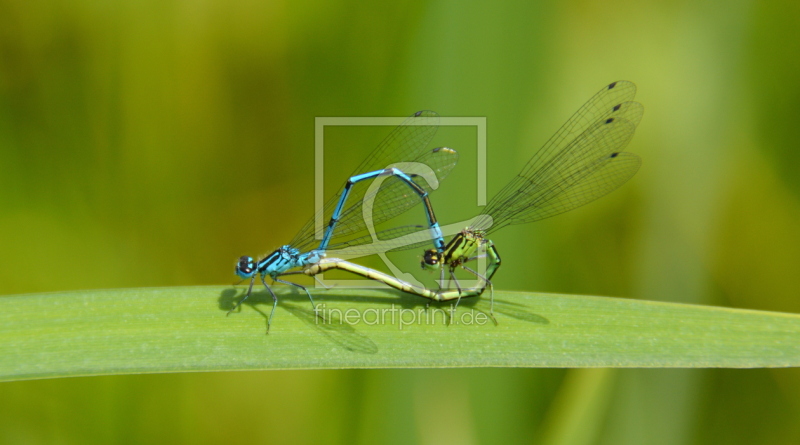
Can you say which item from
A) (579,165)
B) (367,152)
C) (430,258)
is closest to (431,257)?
(430,258)

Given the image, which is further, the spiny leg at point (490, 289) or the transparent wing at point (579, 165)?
the transparent wing at point (579, 165)

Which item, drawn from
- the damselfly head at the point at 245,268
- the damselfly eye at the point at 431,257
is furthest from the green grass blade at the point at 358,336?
the damselfly eye at the point at 431,257

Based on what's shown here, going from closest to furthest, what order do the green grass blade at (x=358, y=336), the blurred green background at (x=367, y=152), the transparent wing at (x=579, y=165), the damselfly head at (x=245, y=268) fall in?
the green grass blade at (x=358, y=336)
the blurred green background at (x=367, y=152)
the transparent wing at (x=579, y=165)
the damselfly head at (x=245, y=268)

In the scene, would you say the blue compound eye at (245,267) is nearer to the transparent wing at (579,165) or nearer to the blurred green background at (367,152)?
the blurred green background at (367,152)

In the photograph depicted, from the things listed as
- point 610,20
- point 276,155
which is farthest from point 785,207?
point 276,155

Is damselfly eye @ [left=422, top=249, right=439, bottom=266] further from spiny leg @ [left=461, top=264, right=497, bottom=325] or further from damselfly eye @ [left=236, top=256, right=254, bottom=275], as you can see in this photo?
damselfly eye @ [left=236, top=256, right=254, bottom=275]

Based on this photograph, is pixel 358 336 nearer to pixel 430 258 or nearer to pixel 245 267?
pixel 430 258

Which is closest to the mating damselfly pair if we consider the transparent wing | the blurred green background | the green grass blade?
the transparent wing

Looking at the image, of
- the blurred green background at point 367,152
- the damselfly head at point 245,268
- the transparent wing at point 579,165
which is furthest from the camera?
the damselfly head at point 245,268

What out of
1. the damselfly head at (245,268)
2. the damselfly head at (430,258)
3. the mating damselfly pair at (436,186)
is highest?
the mating damselfly pair at (436,186)
